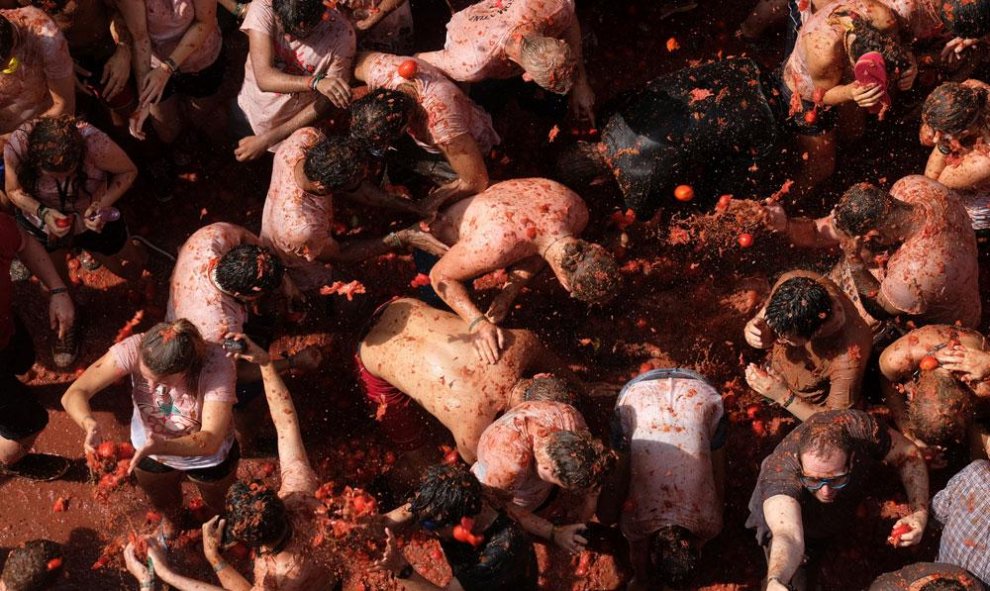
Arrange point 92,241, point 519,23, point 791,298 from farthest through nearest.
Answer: point 92,241 < point 519,23 < point 791,298

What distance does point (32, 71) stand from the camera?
6293 millimetres

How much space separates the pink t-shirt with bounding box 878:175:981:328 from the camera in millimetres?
5785

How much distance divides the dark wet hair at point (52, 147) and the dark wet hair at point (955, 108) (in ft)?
17.1

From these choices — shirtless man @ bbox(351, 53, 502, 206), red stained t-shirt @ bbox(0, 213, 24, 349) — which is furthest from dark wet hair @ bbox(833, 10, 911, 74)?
red stained t-shirt @ bbox(0, 213, 24, 349)

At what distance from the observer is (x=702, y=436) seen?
5602 millimetres

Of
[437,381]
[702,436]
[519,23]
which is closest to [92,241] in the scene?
[437,381]

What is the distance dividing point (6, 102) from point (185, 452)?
266cm

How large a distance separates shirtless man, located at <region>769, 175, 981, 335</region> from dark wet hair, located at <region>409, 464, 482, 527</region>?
8.71 feet

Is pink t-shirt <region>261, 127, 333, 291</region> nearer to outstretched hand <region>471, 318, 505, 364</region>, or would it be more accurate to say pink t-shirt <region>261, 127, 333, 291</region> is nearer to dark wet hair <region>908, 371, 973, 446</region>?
outstretched hand <region>471, 318, 505, 364</region>

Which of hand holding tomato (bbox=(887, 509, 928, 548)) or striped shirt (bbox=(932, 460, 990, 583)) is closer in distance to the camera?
striped shirt (bbox=(932, 460, 990, 583))

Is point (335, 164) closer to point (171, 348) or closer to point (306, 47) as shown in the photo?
point (306, 47)

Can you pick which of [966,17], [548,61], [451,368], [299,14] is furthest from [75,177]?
[966,17]

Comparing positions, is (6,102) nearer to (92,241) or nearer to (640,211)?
(92,241)

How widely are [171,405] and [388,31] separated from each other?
10.6 ft
